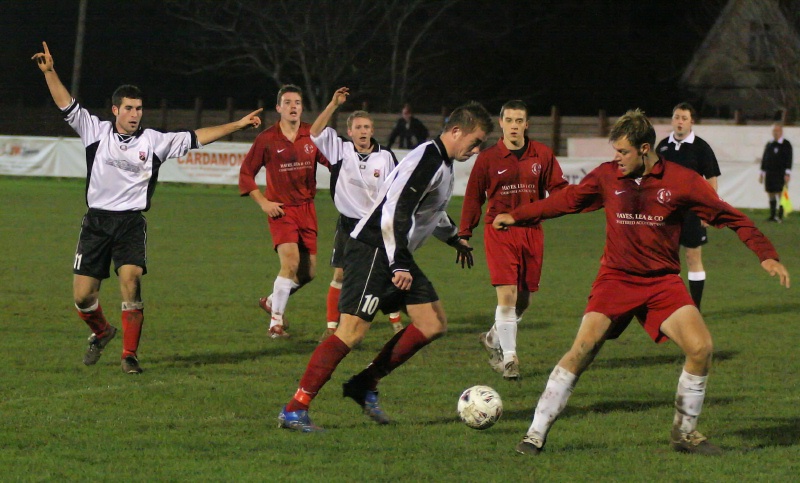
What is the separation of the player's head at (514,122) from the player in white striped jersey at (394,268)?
6.29 ft

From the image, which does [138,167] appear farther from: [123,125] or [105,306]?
[105,306]

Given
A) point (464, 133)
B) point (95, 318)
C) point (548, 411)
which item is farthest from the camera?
point (95, 318)

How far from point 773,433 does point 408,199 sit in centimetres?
250

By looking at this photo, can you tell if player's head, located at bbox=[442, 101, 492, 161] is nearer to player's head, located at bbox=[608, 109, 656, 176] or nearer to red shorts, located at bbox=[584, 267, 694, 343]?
player's head, located at bbox=[608, 109, 656, 176]

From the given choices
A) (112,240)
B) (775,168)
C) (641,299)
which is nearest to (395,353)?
(641,299)

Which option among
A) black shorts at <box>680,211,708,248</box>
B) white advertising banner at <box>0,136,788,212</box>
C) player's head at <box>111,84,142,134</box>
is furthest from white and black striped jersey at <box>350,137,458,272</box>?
white advertising banner at <box>0,136,788,212</box>

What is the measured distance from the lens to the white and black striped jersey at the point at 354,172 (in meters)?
9.62

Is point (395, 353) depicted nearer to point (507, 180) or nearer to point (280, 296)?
point (507, 180)

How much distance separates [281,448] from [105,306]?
596cm

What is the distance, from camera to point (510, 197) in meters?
8.55

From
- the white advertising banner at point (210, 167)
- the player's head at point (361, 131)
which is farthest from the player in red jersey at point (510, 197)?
the white advertising banner at point (210, 167)

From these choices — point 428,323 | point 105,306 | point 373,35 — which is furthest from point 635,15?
point 428,323

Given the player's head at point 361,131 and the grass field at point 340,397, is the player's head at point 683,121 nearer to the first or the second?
the grass field at point 340,397

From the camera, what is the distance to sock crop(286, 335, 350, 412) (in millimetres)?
6426
